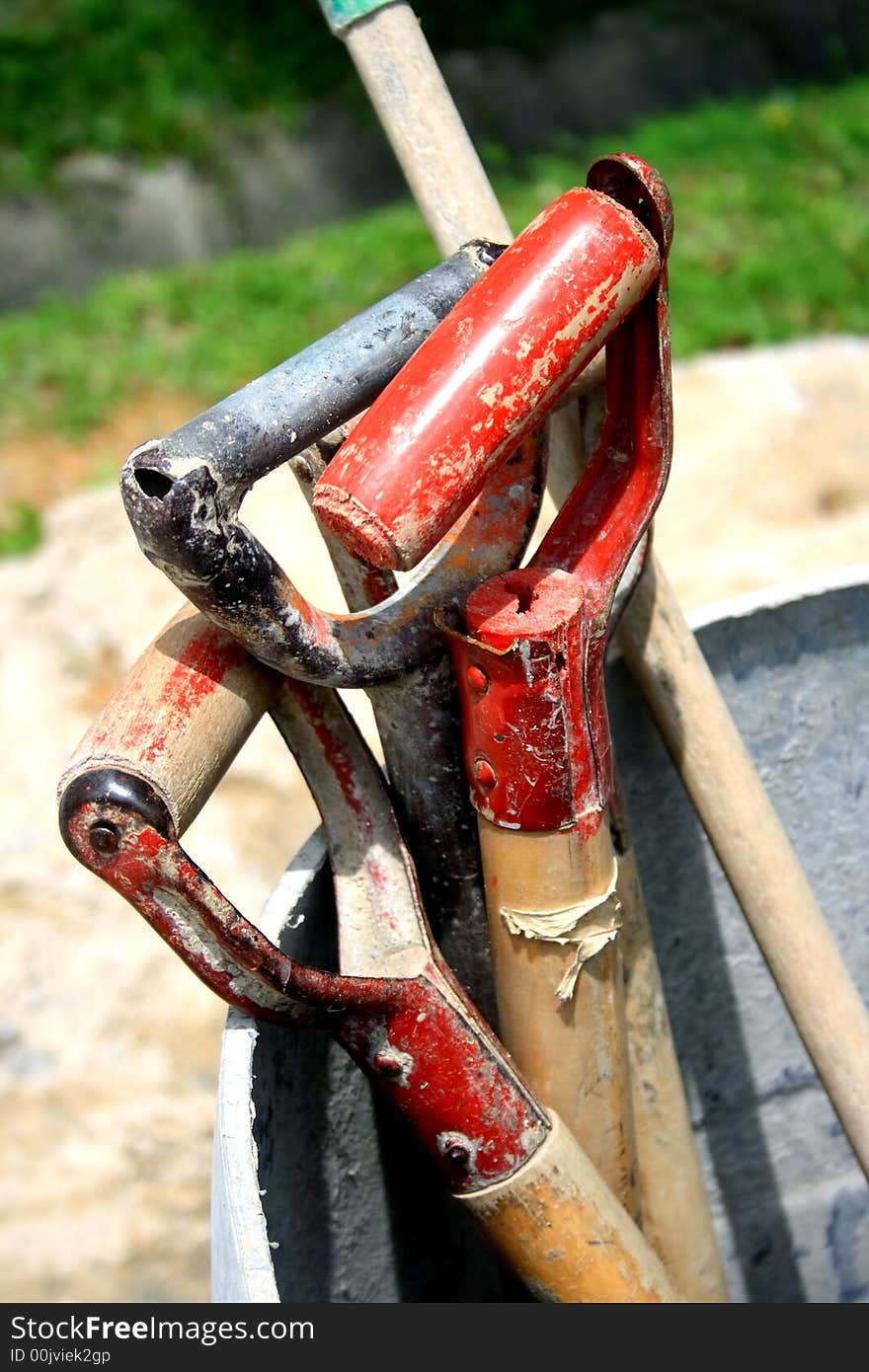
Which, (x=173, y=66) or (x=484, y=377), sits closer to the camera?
A: (x=484, y=377)

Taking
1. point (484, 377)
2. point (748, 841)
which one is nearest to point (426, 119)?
point (484, 377)

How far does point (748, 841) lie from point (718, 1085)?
43cm

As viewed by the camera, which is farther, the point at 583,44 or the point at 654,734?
the point at 583,44

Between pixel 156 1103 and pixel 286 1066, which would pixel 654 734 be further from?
pixel 156 1103

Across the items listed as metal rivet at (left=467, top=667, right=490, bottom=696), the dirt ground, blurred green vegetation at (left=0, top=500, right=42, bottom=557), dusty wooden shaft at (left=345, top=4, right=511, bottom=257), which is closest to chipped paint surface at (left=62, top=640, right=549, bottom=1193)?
metal rivet at (left=467, top=667, right=490, bottom=696)

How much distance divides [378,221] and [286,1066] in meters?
3.00

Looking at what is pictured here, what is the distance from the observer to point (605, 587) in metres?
0.93

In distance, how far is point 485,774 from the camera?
0.93 metres

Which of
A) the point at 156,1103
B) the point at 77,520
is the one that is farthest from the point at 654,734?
the point at 77,520

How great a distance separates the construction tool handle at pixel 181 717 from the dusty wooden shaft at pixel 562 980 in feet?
0.60

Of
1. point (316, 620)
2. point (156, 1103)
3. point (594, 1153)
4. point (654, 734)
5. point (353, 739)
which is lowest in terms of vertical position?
point (156, 1103)

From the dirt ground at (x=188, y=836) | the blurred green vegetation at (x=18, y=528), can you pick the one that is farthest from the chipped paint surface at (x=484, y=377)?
the blurred green vegetation at (x=18, y=528)

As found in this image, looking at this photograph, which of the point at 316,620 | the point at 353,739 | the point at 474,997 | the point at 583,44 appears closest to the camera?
the point at 316,620

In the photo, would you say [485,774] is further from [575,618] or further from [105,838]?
[105,838]
